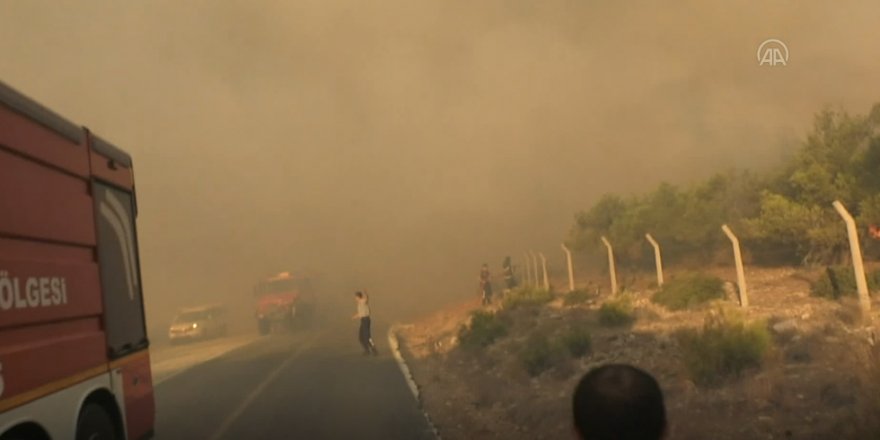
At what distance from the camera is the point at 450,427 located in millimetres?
12547

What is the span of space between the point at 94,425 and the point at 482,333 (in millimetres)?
17146

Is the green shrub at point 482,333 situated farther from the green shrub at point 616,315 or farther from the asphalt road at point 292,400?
the green shrub at point 616,315

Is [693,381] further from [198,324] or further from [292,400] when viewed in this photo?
[198,324]

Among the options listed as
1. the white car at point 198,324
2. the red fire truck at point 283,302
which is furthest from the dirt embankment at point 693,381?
the white car at point 198,324

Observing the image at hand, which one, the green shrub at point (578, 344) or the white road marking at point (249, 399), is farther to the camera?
the green shrub at point (578, 344)

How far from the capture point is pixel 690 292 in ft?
75.2

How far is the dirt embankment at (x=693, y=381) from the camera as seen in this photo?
993 centimetres

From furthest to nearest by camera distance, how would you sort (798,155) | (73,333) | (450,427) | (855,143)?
1. (798,155)
2. (855,143)
3. (450,427)
4. (73,333)

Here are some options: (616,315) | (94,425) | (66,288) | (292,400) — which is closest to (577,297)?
(616,315)

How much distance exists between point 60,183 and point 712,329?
975cm

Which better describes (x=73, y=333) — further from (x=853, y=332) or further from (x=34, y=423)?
(x=853, y=332)

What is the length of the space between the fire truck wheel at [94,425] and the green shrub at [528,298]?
23654 millimetres

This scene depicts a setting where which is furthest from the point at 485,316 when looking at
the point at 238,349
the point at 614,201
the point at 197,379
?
the point at 614,201

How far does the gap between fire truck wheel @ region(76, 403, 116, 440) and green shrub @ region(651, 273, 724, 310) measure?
56.2 feet
